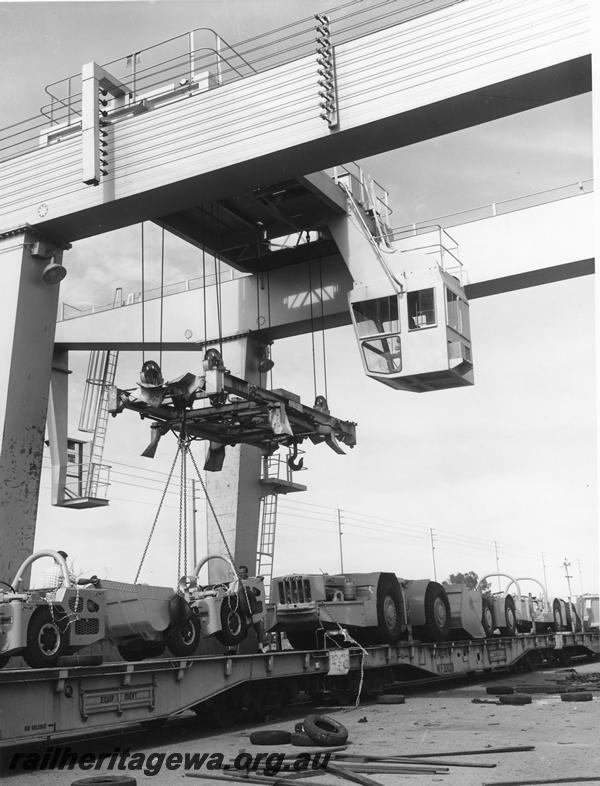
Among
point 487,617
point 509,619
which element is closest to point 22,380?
point 487,617

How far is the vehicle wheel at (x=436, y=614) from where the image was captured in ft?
46.4

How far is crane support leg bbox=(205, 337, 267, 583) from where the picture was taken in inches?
655

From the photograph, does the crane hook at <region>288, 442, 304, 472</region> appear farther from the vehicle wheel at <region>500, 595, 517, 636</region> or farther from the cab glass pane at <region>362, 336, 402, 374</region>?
the vehicle wheel at <region>500, 595, 517, 636</region>

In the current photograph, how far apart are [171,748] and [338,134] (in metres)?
7.44

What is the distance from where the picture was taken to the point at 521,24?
1047 centimetres

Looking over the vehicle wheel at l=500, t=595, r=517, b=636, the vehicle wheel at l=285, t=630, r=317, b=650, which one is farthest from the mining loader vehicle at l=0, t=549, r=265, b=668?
the vehicle wheel at l=500, t=595, r=517, b=636

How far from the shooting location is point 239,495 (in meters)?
16.7

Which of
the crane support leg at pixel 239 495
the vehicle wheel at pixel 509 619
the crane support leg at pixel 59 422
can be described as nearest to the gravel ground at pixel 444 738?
the crane support leg at pixel 239 495

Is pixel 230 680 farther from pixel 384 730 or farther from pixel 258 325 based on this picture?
pixel 258 325

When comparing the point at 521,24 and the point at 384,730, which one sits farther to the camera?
the point at 521,24

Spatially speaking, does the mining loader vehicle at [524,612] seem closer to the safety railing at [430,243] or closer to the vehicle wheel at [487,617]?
the vehicle wheel at [487,617]

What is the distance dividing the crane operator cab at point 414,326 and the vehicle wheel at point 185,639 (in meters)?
4.98

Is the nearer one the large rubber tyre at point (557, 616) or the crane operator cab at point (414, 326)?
the crane operator cab at point (414, 326)

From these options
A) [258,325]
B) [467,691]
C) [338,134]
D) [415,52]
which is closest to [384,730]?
[467,691]
